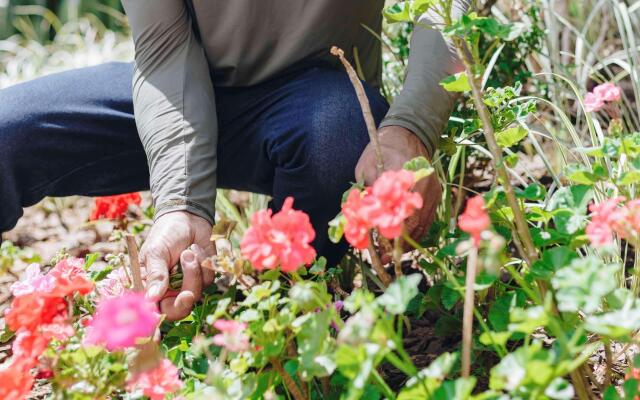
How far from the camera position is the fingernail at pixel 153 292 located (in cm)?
128

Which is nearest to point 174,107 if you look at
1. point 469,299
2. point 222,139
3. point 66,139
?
point 222,139

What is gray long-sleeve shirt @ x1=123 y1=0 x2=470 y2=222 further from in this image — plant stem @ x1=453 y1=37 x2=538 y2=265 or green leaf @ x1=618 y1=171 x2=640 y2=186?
green leaf @ x1=618 y1=171 x2=640 y2=186

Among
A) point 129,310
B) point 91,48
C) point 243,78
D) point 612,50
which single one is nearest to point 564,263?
point 129,310

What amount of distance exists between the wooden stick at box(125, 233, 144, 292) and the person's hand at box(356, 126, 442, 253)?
391mm

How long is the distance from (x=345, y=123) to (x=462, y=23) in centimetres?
59

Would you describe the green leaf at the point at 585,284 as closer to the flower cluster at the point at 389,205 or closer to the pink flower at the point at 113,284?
the flower cluster at the point at 389,205

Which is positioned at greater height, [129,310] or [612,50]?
[129,310]

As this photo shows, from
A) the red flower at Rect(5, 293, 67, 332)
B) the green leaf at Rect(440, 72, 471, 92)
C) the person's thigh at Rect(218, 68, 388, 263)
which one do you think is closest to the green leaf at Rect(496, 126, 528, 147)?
the green leaf at Rect(440, 72, 471, 92)

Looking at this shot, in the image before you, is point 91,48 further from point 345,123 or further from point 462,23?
point 462,23

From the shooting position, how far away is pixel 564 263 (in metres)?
1.01

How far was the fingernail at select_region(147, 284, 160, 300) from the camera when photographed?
4.20 feet

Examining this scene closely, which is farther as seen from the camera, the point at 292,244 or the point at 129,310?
the point at 292,244

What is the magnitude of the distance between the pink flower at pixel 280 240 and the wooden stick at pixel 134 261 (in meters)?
0.26

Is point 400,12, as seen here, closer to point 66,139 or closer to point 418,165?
point 418,165
